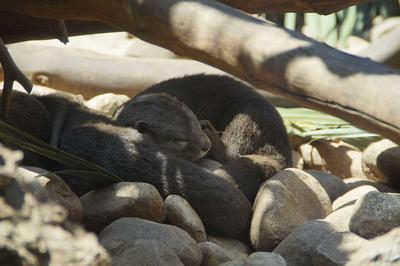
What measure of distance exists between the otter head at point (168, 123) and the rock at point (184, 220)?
130cm

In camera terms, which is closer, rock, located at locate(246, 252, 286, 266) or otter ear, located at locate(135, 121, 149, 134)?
rock, located at locate(246, 252, 286, 266)

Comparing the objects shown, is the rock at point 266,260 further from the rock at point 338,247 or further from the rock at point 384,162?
the rock at point 384,162

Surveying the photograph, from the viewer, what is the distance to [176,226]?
3562mm

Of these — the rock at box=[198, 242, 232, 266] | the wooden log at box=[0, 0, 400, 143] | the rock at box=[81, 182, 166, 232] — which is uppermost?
the wooden log at box=[0, 0, 400, 143]

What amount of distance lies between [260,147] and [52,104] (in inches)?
49.3

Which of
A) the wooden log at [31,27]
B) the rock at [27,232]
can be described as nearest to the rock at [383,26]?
the wooden log at [31,27]

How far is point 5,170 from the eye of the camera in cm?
216

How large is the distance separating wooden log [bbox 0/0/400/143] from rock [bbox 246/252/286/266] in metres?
0.54

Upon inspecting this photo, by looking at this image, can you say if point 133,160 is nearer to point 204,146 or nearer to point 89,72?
point 204,146

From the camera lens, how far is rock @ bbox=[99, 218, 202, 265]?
9.97ft

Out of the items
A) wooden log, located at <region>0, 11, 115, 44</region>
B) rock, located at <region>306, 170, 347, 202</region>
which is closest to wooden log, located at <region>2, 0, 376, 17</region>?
wooden log, located at <region>0, 11, 115, 44</region>

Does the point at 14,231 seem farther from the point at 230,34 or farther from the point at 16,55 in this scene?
the point at 16,55

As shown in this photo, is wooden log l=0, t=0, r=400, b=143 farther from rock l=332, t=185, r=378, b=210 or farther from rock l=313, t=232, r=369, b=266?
rock l=332, t=185, r=378, b=210

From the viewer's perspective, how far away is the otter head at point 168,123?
199 inches
